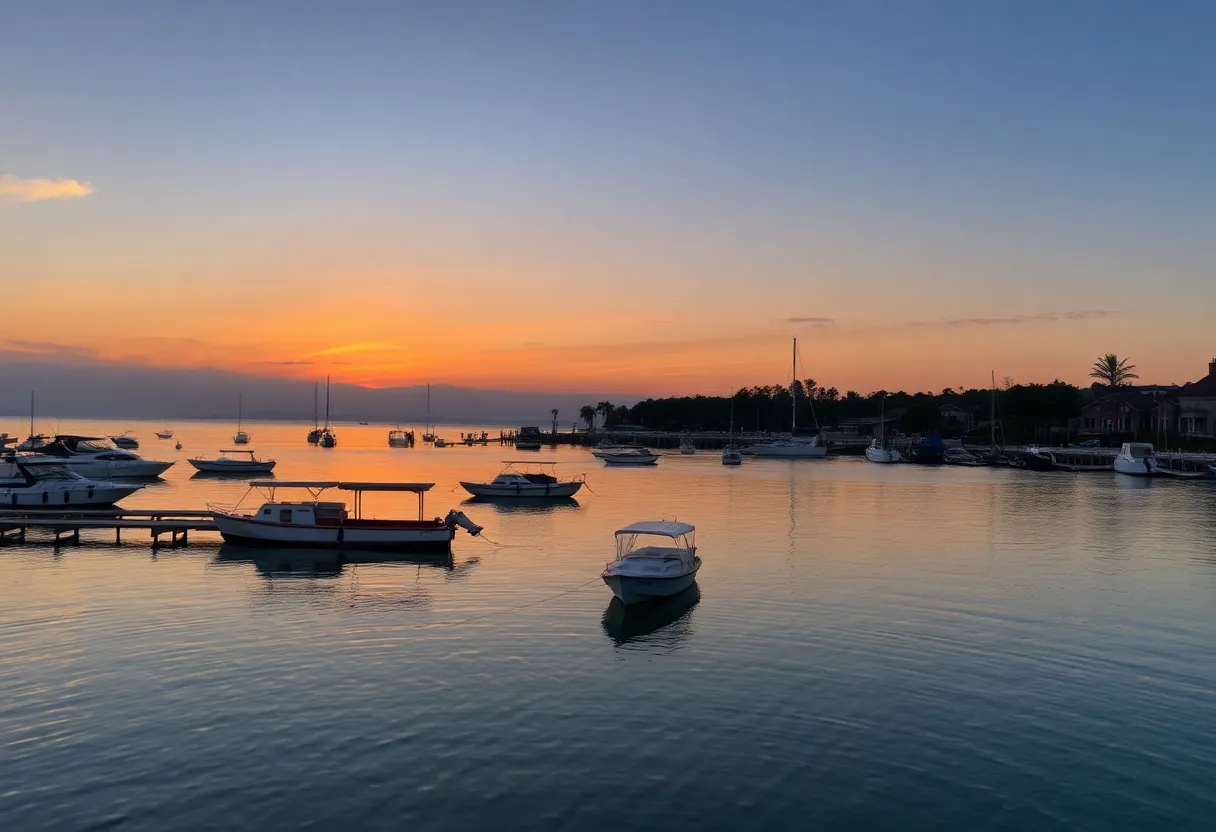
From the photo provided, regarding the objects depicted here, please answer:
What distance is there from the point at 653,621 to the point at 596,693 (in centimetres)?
949

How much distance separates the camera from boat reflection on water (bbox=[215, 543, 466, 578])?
46562 mm

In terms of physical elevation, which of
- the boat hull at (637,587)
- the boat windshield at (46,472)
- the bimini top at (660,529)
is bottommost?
the boat hull at (637,587)

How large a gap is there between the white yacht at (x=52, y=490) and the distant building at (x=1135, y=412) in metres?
162

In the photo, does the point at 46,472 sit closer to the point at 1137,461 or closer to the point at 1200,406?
the point at 1137,461

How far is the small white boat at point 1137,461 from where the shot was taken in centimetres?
12456

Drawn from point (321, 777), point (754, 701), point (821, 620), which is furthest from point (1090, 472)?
point (321, 777)

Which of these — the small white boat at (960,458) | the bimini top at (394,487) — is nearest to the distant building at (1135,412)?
the small white boat at (960,458)

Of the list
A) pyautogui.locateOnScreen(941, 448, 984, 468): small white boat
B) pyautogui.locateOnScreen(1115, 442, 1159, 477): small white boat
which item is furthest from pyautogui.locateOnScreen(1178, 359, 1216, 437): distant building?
pyautogui.locateOnScreen(941, 448, 984, 468): small white boat

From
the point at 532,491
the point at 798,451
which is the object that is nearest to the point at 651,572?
the point at 532,491

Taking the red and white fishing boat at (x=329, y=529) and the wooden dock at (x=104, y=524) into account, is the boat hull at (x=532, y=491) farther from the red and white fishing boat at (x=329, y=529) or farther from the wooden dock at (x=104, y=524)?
the red and white fishing boat at (x=329, y=529)

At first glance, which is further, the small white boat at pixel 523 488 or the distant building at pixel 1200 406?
the distant building at pixel 1200 406

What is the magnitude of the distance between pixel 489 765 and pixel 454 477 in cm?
11095

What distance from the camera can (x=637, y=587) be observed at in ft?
118

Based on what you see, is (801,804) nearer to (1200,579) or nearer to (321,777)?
(321,777)
